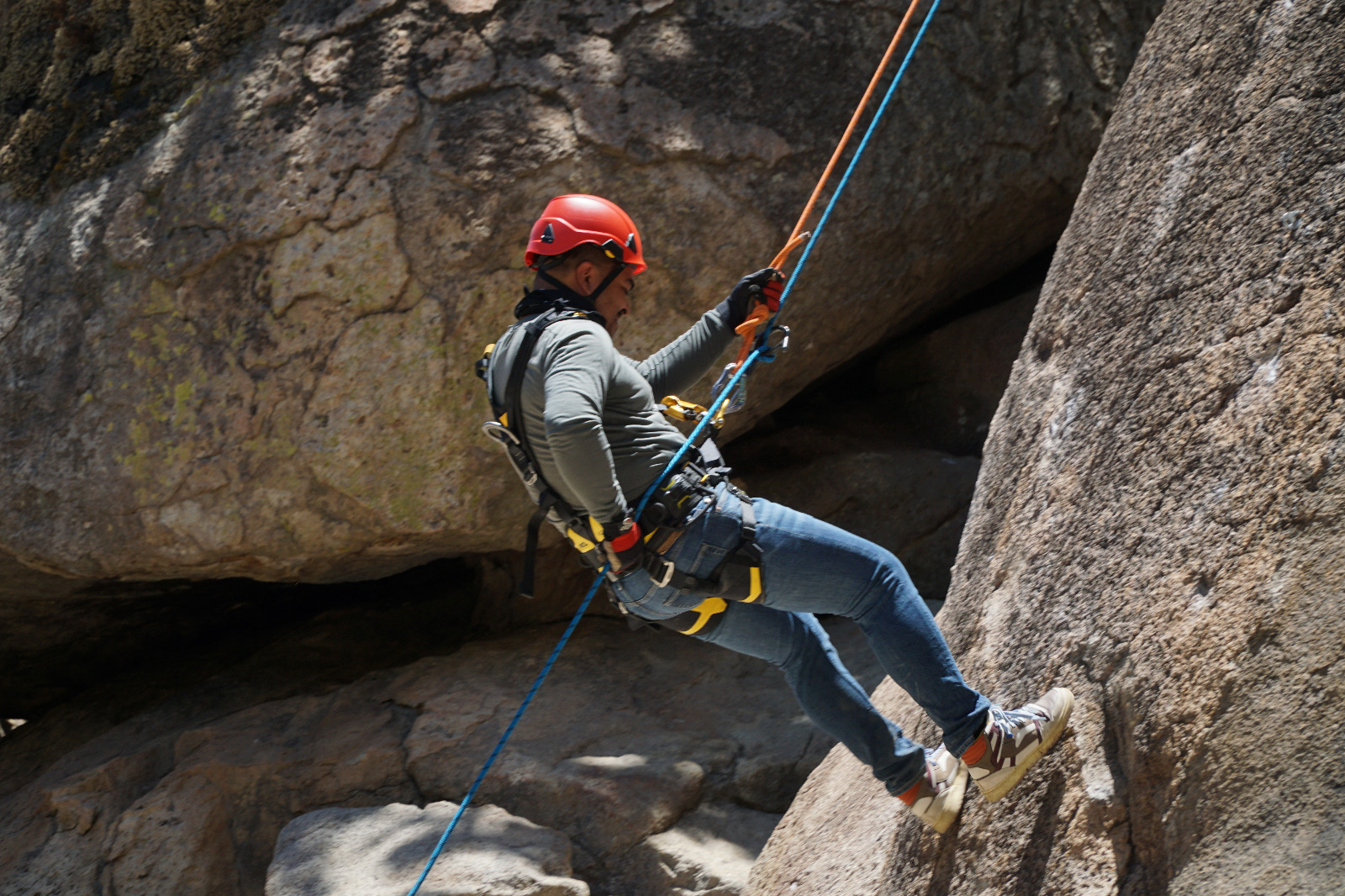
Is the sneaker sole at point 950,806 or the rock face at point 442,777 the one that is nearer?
the sneaker sole at point 950,806

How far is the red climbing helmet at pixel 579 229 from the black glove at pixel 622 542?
2.47 feet

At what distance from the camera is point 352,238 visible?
401 centimetres

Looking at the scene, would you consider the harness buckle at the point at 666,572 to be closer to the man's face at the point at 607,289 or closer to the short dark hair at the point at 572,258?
the man's face at the point at 607,289

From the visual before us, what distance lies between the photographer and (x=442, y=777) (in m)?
4.17

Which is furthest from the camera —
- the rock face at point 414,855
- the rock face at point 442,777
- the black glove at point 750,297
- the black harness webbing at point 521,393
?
the rock face at point 442,777

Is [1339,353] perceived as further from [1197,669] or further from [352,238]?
[352,238]

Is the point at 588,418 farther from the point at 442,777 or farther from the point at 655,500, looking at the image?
the point at 442,777

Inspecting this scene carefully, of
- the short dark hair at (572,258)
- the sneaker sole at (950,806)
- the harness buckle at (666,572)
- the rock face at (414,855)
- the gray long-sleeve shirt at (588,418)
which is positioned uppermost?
the short dark hair at (572,258)

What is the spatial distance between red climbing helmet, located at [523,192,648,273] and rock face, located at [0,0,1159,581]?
1385 millimetres

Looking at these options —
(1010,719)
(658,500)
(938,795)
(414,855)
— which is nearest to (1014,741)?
(1010,719)

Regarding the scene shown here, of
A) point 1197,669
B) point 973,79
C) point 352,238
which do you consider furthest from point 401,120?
point 1197,669

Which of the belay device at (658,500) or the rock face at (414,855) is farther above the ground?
the belay device at (658,500)

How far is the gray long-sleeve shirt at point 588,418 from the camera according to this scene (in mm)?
2283

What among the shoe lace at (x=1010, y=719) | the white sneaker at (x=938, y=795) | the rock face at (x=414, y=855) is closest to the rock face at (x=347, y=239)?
the rock face at (x=414, y=855)
